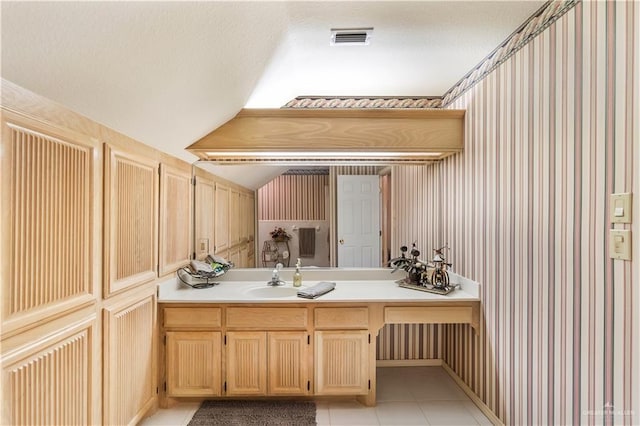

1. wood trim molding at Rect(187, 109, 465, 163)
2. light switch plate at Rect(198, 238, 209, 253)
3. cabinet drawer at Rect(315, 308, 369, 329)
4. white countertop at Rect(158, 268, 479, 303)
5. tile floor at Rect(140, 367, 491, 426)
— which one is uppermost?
wood trim molding at Rect(187, 109, 465, 163)

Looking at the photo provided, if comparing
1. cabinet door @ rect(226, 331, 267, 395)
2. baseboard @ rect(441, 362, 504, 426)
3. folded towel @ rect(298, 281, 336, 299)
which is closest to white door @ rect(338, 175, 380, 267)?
folded towel @ rect(298, 281, 336, 299)

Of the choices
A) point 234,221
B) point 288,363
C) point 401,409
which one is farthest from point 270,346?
point 234,221

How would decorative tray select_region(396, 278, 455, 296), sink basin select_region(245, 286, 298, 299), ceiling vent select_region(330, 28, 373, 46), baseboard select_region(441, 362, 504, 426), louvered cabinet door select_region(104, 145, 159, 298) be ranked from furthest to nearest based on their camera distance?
sink basin select_region(245, 286, 298, 299) < decorative tray select_region(396, 278, 455, 296) < baseboard select_region(441, 362, 504, 426) < ceiling vent select_region(330, 28, 373, 46) < louvered cabinet door select_region(104, 145, 159, 298)

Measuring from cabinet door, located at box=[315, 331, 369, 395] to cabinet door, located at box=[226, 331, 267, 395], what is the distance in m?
0.37

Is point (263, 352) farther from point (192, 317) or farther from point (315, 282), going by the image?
point (315, 282)

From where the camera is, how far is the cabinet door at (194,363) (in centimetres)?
206

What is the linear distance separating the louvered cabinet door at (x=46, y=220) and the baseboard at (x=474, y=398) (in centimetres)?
238

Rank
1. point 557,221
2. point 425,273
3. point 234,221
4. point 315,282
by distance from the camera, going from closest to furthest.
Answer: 1. point 557,221
2. point 425,273
3. point 315,282
4. point 234,221

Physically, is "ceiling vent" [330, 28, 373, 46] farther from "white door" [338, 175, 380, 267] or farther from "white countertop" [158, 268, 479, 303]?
"white countertop" [158, 268, 479, 303]

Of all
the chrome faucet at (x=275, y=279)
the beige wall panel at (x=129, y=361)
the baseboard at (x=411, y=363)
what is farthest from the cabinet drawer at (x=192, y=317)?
the baseboard at (x=411, y=363)

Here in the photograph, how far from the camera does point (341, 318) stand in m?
2.08

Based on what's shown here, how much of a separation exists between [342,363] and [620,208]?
1.71m

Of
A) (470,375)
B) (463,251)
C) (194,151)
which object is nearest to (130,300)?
(194,151)

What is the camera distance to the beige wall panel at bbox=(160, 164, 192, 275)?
6.80ft
